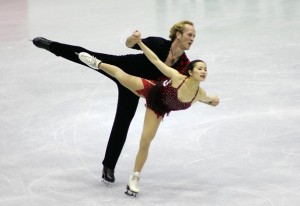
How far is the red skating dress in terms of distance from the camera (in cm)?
496

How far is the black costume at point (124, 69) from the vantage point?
17.1 ft

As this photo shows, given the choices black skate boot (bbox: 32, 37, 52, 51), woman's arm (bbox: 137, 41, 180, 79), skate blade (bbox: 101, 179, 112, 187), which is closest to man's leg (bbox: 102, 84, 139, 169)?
skate blade (bbox: 101, 179, 112, 187)

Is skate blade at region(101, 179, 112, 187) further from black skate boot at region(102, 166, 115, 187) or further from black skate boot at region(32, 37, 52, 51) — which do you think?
black skate boot at region(32, 37, 52, 51)

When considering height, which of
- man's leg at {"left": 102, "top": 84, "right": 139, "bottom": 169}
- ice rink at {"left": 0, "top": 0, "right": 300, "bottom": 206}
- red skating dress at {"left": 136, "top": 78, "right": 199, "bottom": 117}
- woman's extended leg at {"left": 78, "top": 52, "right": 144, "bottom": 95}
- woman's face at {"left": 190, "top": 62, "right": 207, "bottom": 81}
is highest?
woman's face at {"left": 190, "top": 62, "right": 207, "bottom": 81}

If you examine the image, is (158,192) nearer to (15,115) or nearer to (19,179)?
(19,179)

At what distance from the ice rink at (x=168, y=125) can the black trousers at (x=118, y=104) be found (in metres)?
0.22

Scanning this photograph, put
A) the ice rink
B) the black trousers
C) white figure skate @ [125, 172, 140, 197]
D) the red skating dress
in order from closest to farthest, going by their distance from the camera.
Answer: the red skating dress → white figure skate @ [125, 172, 140, 197] → the ice rink → the black trousers

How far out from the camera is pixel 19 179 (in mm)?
5406

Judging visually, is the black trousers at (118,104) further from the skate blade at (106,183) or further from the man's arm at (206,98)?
the man's arm at (206,98)

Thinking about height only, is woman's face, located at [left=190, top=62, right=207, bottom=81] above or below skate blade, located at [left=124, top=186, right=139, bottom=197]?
above

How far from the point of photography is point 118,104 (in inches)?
211

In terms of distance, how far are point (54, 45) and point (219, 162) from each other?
1.66m

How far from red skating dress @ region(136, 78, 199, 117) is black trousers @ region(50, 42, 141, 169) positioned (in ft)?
0.89

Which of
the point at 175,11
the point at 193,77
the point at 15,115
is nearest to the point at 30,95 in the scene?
the point at 15,115
